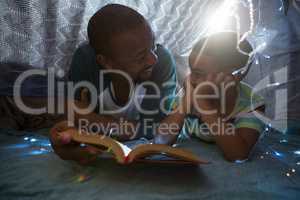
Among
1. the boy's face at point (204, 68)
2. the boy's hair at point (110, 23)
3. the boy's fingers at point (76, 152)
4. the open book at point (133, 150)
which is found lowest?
the boy's fingers at point (76, 152)

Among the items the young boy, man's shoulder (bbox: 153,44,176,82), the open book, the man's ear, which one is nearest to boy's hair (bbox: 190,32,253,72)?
the young boy

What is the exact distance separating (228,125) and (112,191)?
409 millimetres

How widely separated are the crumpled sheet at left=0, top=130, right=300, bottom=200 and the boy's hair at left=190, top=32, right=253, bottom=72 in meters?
0.27

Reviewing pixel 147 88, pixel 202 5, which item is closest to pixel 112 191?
pixel 147 88

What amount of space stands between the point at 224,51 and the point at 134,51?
26 cm

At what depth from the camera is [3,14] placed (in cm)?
112

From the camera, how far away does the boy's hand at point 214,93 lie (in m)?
0.99

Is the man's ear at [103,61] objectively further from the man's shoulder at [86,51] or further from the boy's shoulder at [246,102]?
the boy's shoulder at [246,102]

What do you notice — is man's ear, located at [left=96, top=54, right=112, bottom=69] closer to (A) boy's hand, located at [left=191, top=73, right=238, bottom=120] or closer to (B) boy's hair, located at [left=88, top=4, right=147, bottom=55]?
(B) boy's hair, located at [left=88, top=4, right=147, bottom=55]

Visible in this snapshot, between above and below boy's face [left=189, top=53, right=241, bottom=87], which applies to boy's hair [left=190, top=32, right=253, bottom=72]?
above

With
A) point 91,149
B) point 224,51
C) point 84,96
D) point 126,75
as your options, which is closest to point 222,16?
point 224,51

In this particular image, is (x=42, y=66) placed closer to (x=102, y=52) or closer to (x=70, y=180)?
(x=102, y=52)

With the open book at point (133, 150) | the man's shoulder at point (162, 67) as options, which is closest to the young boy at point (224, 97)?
the man's shoulder at point (162, 67)

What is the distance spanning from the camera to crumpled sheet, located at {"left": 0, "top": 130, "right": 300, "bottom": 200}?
0.70 metres
